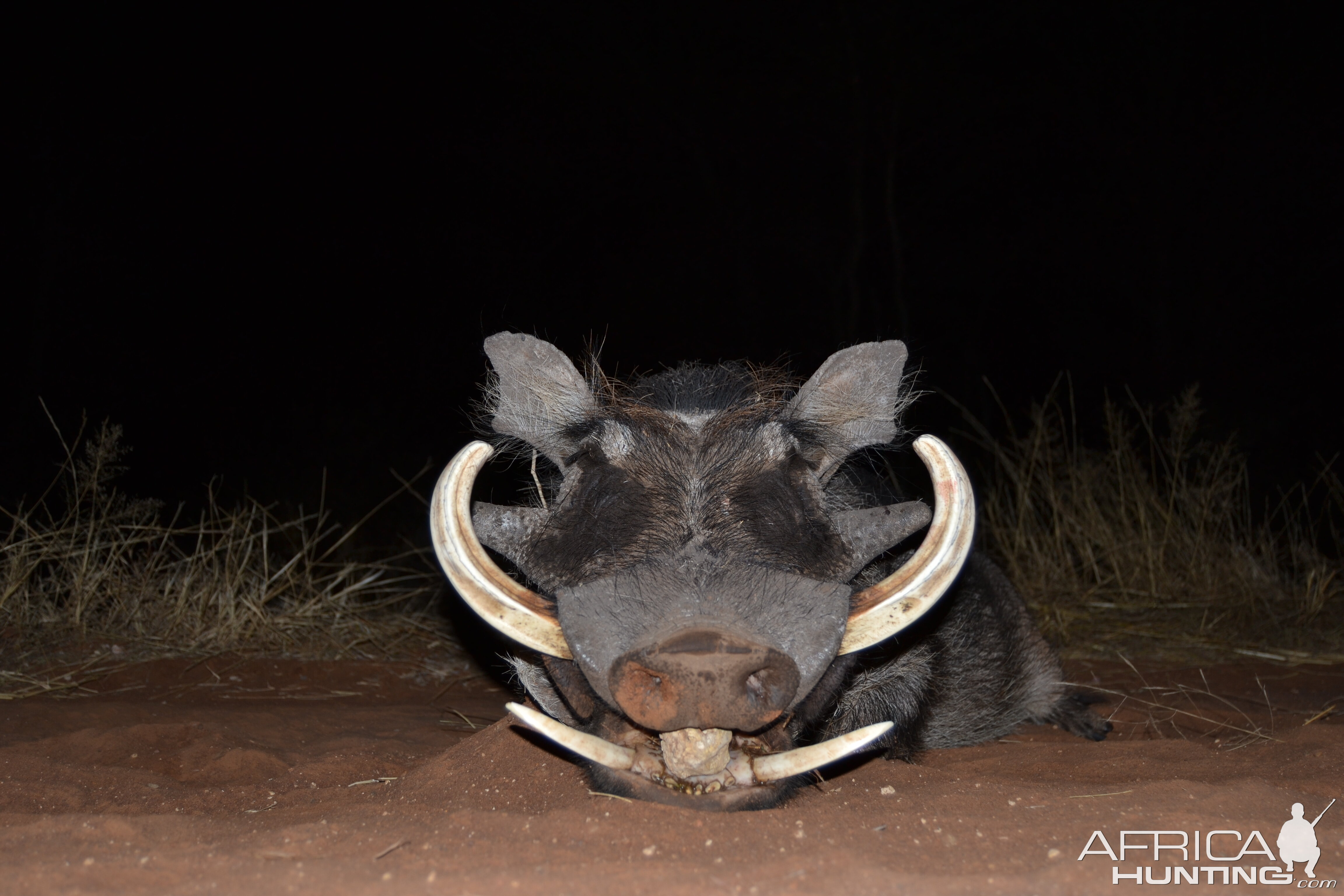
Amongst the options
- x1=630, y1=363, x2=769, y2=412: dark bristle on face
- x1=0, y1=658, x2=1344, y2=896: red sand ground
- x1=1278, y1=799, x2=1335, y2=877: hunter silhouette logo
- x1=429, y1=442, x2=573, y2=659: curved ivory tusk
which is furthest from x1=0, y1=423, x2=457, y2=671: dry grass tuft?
x1=1278, y1=799, x2=1335, y2=877: hunter silhouette logo

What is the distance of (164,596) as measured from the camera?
3996mm

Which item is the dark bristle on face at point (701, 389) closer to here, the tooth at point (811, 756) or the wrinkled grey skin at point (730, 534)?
the wrinkled grey skin at point (730, 534)

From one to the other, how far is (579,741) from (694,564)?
39 centimetres

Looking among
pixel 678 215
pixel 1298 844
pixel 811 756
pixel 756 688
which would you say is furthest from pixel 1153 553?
pixel 678 215

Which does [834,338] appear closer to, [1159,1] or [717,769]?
[1159,1]

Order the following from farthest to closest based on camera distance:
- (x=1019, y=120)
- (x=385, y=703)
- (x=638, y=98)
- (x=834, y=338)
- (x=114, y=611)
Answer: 1. (x=1019, y=120)
2. (x=638, y=98)
3. (x=834, y=338)
4. (x=114, y=611)
5. (x=385, y=703)

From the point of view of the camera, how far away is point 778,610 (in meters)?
1.75

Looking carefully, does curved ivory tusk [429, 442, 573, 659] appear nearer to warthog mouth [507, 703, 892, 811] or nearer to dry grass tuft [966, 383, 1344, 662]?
warthog mouth [507, 703, 892, 811]

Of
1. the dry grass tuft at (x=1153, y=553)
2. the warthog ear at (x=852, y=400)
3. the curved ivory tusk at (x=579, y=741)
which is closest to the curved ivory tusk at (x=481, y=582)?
the curved ivory tusk at (x=579, y=741)

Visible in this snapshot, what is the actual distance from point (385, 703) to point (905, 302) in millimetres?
10386

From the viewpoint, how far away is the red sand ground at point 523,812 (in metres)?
1.43

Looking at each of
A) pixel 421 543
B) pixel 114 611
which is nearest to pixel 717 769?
pixel 114 611
